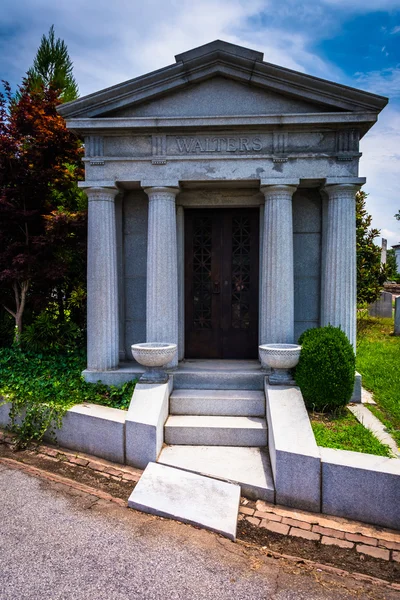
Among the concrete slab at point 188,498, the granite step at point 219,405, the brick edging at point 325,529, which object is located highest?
the granite step at point 219,405

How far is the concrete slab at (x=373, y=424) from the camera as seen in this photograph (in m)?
4.61

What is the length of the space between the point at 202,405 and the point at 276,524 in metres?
1.96

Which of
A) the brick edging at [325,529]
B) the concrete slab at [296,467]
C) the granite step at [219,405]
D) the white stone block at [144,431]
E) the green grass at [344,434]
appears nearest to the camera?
the brick edging at [325,529]

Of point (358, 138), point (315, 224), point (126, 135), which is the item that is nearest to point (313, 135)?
point (358, 138)

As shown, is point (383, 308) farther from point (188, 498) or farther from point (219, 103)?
point (188, 498)

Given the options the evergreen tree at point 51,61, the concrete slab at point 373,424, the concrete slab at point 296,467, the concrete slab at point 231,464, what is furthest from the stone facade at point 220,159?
the evergreen tree at point 51,61

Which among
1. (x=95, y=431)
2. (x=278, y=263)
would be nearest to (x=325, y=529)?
(x=95, y=431)

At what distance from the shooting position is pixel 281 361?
5250mm

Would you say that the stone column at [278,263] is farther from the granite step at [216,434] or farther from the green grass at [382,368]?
the green grass at [382,368]

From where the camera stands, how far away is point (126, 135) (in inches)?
237

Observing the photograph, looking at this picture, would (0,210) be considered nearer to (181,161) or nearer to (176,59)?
(181,161)

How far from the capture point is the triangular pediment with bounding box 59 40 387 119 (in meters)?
5.63

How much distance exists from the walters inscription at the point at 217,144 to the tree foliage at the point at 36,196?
2282mm

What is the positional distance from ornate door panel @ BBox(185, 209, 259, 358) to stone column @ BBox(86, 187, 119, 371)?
1289 millimetres
